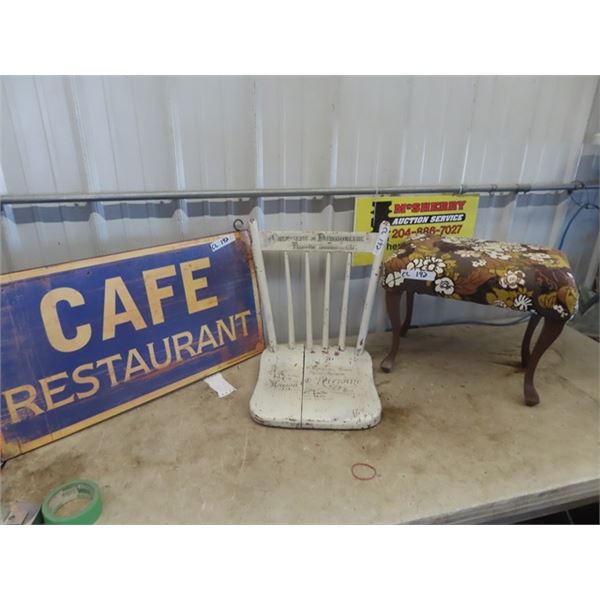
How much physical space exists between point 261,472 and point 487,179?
1584mm

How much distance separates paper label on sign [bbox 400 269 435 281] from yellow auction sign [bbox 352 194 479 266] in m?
0.35

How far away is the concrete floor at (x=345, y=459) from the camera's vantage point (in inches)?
45.6

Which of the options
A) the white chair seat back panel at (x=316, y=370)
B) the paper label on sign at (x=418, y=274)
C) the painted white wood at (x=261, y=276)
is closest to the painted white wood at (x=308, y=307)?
the white chair seat back panel at (x=316, y=370)

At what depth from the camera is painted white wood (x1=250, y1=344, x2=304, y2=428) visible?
143 cm

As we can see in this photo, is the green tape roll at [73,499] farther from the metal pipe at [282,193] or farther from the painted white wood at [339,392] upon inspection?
the metal pipe at [282,193]

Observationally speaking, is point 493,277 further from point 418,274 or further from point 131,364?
point 131,364

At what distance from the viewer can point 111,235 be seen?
160 cm

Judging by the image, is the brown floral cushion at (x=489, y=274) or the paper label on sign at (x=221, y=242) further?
the paper label on sign at (x=221, y=242)

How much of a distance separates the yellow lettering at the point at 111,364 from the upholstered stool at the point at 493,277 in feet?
3.28

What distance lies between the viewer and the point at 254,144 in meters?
1.60

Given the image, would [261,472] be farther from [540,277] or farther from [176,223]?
[540,277]

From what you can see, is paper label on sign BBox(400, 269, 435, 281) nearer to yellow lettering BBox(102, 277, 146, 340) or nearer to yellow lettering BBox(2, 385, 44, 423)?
yellow lettering BBox(102, 277, 146, 340)

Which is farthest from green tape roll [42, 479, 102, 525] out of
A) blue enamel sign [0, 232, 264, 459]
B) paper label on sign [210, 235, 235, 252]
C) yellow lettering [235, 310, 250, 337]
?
paper label on sign [210, 235, 235, 252]

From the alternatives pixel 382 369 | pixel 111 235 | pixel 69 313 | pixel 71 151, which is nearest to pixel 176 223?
pixel 111 235
